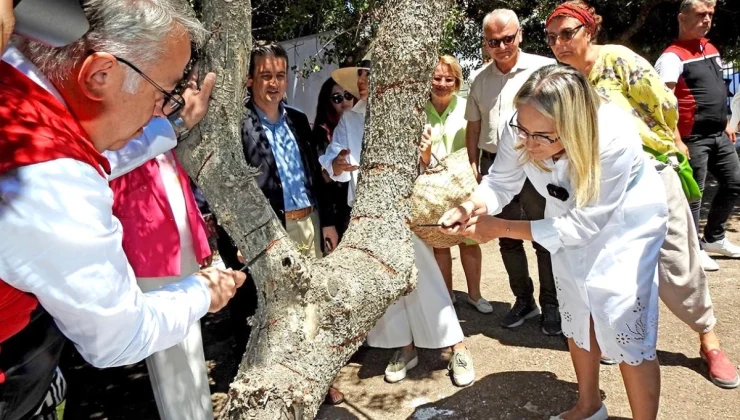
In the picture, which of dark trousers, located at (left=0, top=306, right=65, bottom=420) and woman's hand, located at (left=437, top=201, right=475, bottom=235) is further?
woman's hand, located at (left=437, top=201, right=475, bottom=235)

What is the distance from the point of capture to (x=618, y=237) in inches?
105

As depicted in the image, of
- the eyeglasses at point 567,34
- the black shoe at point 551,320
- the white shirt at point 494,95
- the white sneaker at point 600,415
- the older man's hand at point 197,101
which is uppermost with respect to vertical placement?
the eyeglasses at point 567,34

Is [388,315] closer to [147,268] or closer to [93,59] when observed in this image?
[147,268]

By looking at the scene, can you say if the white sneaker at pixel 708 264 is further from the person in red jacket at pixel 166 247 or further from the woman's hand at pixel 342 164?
the person in red jacket at pixel 166 247

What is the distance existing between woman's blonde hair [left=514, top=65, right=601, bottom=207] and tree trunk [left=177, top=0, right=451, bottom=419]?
531 millimetres

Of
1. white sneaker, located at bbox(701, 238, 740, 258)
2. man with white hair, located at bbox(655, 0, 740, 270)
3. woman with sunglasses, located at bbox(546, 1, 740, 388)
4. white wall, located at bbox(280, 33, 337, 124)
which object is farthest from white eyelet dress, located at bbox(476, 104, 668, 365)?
white wall, located at bbox(280, 33, 337, 124)

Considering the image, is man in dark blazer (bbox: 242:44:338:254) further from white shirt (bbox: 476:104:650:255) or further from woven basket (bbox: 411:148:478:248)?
white shirt (bbox: 476:104:650:255)

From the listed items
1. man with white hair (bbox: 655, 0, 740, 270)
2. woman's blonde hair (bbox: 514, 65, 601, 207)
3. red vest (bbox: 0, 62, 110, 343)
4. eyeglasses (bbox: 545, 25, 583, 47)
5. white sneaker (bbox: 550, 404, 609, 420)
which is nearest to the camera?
red vest (bbox: 0, 62, 110, 343)

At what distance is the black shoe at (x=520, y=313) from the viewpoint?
4.56m

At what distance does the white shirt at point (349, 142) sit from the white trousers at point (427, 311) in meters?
0.62

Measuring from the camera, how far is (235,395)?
199 cm

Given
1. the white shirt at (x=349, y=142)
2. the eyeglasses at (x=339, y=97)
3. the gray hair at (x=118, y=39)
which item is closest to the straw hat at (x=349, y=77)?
the eyeglasses at (x=339, y=97)

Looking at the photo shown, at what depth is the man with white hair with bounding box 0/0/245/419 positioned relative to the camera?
1.18m

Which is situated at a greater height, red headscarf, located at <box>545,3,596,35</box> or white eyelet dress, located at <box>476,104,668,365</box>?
red headscarf, located at <box>545,3,596,35</box>
